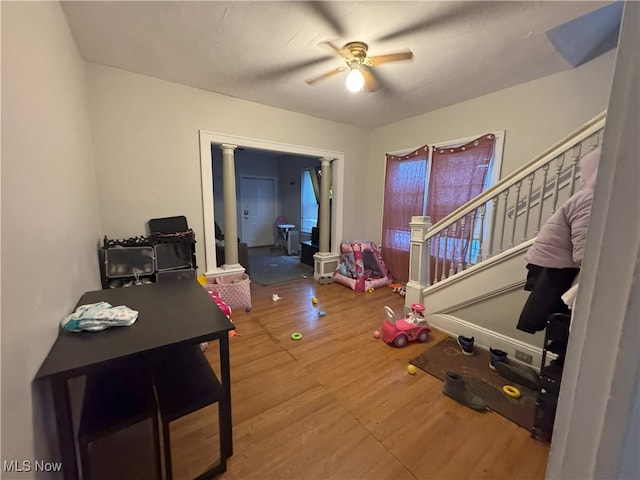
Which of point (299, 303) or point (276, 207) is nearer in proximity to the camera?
point (299, 303)

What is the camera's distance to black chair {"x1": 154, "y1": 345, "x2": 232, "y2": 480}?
1080 mm

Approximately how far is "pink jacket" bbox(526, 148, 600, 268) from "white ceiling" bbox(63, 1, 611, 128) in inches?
45.9

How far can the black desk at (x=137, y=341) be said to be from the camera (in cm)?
89

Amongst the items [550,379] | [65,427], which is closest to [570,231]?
[550,379]

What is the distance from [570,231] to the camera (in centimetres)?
137

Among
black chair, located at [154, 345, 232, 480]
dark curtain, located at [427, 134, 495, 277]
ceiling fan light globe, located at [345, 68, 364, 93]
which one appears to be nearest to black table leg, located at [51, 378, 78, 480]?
black chair, located at [154, 345, 232, 480]

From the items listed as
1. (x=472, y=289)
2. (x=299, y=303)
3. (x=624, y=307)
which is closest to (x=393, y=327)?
(x=472, y=289)

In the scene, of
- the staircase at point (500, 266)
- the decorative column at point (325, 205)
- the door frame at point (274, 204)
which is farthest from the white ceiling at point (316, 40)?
the door frame at point (274, 204)

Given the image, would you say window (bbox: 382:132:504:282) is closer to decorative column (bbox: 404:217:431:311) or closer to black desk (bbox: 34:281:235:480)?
decorative column (bbox: 404:217:431:311)

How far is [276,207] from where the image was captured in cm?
727

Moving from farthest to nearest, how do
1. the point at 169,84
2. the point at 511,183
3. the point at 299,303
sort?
1. the point at 299,303
2. the point at 169,84
3. the point at 511,183

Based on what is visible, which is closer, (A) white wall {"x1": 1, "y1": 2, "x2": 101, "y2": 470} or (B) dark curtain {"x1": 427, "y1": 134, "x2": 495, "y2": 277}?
(A) white wall {"x1": 1, "y1": 2, "x2": 101, "y2": 470}

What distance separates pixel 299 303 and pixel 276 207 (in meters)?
4.42

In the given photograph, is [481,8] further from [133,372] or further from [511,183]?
[133,372]
